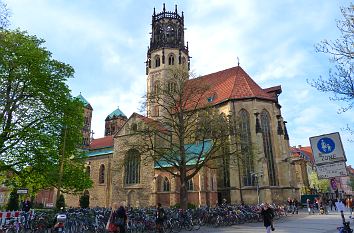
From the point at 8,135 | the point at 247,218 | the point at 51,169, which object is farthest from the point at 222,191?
the point at 8,135

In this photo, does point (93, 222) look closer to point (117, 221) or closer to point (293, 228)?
point (117, 221)

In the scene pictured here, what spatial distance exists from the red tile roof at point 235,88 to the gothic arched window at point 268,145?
236 centimetres

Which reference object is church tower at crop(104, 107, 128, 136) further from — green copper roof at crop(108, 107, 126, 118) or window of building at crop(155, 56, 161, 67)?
window of building at crop(155, 56, 161, 67)

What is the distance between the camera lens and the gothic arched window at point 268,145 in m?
31.9

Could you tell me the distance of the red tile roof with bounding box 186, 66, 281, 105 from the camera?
113ft

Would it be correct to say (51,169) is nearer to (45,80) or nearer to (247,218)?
(45,80)

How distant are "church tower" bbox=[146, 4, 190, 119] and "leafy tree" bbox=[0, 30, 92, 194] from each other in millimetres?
27024

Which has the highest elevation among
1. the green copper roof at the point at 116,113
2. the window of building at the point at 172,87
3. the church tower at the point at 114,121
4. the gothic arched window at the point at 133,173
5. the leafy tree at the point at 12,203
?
the green copper roof at the point at 116,113

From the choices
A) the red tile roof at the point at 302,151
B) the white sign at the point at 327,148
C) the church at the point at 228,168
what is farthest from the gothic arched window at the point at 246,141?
the red tile roof at the point at 302,151

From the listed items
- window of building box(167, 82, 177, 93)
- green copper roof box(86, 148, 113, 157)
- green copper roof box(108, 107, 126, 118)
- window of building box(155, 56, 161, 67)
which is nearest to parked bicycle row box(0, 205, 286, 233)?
window of building box(167, 82, 177, 93)

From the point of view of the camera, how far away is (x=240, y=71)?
38781 mm

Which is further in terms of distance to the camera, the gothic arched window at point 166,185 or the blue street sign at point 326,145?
the gothic arched window at point 166,185

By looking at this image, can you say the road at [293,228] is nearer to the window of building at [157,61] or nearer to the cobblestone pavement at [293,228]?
the cobblestone pavement at [293,228]

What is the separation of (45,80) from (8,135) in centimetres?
379
